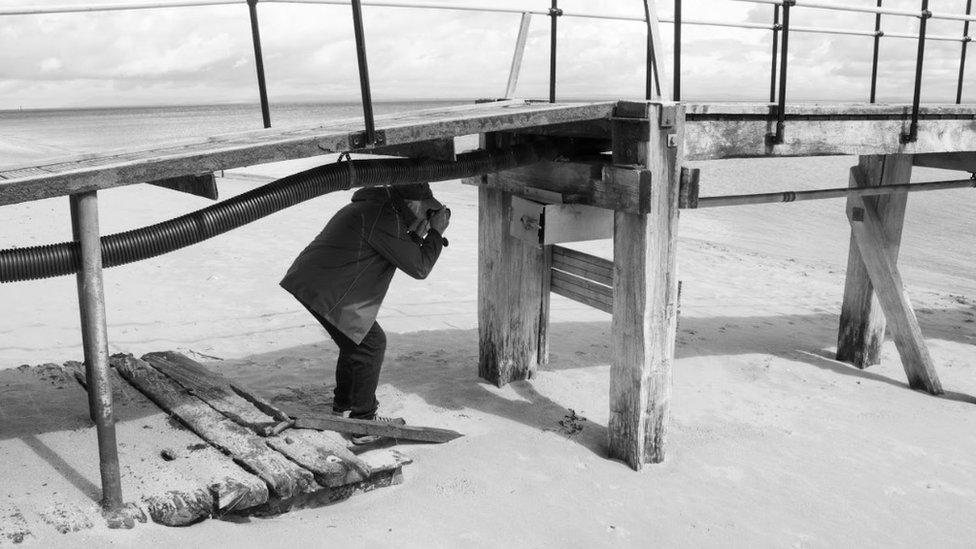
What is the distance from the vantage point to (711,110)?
15.4 feet

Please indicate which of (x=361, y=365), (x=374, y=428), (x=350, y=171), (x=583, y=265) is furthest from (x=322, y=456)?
(x=583, y=265)

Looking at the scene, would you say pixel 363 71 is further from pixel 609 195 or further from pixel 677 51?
pixel 677 51

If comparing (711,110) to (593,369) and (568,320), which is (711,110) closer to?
(593,369)

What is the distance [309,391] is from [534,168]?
6.80 ft

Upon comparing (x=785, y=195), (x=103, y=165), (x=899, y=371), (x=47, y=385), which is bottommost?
(x=899, y=371)

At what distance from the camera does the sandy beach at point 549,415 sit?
386 centimetres

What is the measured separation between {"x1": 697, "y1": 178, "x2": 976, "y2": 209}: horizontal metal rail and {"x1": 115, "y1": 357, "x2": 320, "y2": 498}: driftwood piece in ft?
8.65

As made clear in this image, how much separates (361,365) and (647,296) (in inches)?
62.6

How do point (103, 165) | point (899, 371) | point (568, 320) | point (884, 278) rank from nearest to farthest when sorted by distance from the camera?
point (103, 165) → point (884, 278) → point (899, 371) → point (568, 320)

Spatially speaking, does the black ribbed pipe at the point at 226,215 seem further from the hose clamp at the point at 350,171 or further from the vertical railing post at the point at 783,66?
the vertical railing post at the point at 783,66

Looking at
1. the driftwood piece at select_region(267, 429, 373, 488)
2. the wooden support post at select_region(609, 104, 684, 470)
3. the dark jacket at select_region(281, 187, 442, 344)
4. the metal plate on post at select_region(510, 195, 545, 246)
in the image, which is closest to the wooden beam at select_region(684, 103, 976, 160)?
the wooden support post at select_region(609, 104, 684, 470)

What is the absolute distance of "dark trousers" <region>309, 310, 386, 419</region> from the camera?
4695 millimetres

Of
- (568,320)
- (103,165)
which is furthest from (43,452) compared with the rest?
(568,320)

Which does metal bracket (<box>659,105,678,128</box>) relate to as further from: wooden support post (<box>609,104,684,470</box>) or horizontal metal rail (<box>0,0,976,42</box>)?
horizontal metal rail (<box>0,0,976,42</box>)
